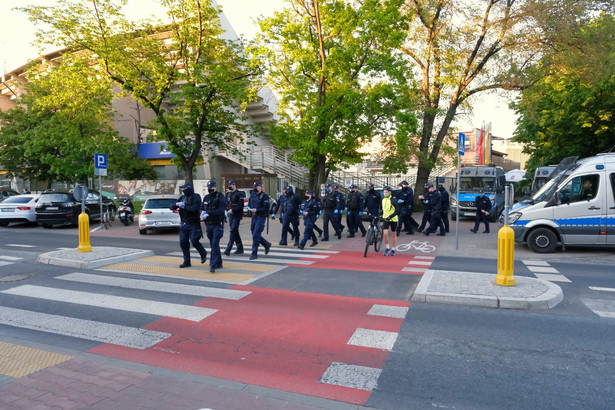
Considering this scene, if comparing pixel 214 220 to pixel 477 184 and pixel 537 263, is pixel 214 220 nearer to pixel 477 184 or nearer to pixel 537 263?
pixel 537 263

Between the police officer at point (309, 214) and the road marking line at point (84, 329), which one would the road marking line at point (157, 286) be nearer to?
the road marking line at point (84, 329)

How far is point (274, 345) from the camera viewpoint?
15.3ft

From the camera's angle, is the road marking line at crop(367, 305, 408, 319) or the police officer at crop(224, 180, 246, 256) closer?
the road marking line at crop(367, 305, 408, 319)

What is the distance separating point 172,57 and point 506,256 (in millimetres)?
18440

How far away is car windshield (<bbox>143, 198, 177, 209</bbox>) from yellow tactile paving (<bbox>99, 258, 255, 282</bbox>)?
674 cm

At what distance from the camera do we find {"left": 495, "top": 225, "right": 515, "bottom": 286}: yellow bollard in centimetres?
662

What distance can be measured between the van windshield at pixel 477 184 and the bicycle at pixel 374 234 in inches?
488

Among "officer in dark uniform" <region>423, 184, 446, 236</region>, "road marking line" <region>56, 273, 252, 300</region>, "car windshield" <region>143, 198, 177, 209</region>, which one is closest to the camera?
"road marking line" <region>56, 273, 252, 300</region>

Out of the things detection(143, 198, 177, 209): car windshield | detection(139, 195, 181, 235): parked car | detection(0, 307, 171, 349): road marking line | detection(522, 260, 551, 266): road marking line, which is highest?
detection(143, 198, 177, 209): car windshield

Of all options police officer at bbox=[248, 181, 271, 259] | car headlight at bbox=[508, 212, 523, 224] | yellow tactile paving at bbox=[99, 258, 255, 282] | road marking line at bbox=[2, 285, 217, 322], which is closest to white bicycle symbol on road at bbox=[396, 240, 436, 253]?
car headlight at bbox=[508, 212, 523, 224]

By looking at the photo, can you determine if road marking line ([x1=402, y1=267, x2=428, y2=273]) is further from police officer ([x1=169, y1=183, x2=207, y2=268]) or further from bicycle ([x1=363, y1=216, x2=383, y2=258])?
police officer ([x1=169, y1=183, x2=207, y2=268])

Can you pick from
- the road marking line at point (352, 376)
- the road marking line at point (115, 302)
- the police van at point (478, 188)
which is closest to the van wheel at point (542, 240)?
the road marking line at point (352, 376)

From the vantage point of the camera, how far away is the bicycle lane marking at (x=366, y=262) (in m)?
9.14

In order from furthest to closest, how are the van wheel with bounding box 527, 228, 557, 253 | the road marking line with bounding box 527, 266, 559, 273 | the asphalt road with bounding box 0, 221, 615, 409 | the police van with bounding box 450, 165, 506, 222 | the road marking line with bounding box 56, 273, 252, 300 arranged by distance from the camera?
1. the police van with bounding box 450, 165, 506, 222
2. the van wheel with bounding box 527, 228, 557, 253
3. the road marking line with bounding box 527, 266, 559, 273
4. the road marking line with bounding box 56, 273, 252, 300
5. the asphalt road with bounding box 0, 221, 615, 409
